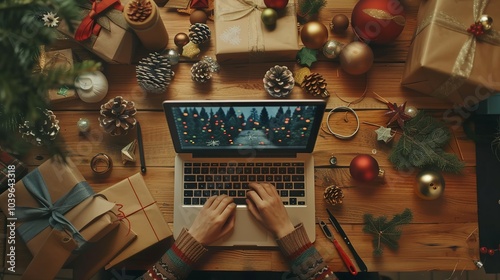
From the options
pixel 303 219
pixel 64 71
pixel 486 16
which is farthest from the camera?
pixel 303 219

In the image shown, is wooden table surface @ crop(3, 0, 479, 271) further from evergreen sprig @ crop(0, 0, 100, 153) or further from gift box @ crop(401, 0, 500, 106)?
evergreen sprig @ crop(0, 0, 100, 153)

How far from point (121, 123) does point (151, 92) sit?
4.5 inches

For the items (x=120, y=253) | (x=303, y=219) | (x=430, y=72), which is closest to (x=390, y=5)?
(x=430, y=72)

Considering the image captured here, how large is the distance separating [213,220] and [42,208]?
397 mm

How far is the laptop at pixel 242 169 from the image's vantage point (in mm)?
1030

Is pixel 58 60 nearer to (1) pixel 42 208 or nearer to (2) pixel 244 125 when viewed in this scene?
(1) pixel 42 208

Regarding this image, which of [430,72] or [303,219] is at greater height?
[430,72]

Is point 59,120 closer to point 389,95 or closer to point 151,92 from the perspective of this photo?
point 151,92

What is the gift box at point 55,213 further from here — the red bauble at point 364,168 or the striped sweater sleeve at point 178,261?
the red bauble at point 364,168

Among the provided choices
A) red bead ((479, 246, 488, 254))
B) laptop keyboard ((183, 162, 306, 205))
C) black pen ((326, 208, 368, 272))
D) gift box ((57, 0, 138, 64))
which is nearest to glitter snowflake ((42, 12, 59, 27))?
gift box ((57, 0, 138, 64))

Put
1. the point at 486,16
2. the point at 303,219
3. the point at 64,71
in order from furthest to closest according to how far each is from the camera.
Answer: the point at 303,219
the point at 486,16
the point at 64,71

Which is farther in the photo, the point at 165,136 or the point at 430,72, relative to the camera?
the point at 165,136

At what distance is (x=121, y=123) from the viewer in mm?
1086

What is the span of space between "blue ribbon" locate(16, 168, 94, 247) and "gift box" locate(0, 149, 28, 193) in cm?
6
